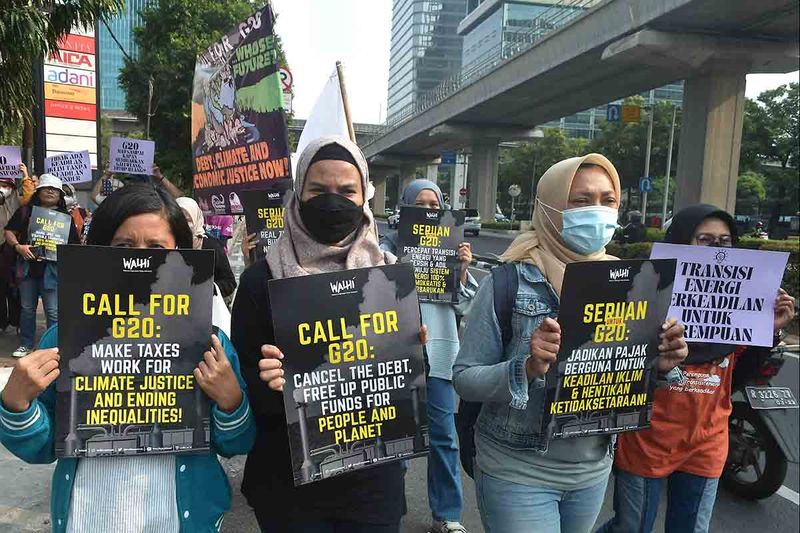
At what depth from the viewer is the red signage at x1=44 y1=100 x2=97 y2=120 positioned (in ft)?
42.3

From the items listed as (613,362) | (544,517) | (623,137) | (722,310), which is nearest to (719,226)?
(722,310)

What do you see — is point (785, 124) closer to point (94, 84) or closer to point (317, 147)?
point (94, 84)

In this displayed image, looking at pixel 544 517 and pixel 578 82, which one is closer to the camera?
pixel 544 517

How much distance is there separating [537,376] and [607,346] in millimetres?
289

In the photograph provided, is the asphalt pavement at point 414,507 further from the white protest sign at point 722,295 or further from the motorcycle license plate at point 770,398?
the white protest sign at point 722,295

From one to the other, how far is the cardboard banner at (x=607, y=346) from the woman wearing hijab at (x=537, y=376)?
0.27 feet

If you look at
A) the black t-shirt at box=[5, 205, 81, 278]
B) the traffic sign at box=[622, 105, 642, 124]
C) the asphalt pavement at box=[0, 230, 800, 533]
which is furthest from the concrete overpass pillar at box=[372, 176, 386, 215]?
the asphalt pavement at box=[0, 230, 800, 533]

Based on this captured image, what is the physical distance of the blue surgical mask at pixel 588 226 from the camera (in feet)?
7.59

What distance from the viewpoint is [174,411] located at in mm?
1806

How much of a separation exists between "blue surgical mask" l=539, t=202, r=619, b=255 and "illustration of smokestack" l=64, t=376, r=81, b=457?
1.68 metres

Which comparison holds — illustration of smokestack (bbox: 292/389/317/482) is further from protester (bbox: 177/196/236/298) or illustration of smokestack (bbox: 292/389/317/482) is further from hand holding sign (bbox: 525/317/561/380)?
protester (bbox: 177/196/236/298)

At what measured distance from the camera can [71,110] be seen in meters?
13.1

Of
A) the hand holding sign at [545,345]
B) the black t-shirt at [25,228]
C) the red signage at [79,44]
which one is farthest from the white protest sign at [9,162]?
the hand holding sign at [545,345]

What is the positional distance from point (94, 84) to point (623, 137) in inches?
1788
